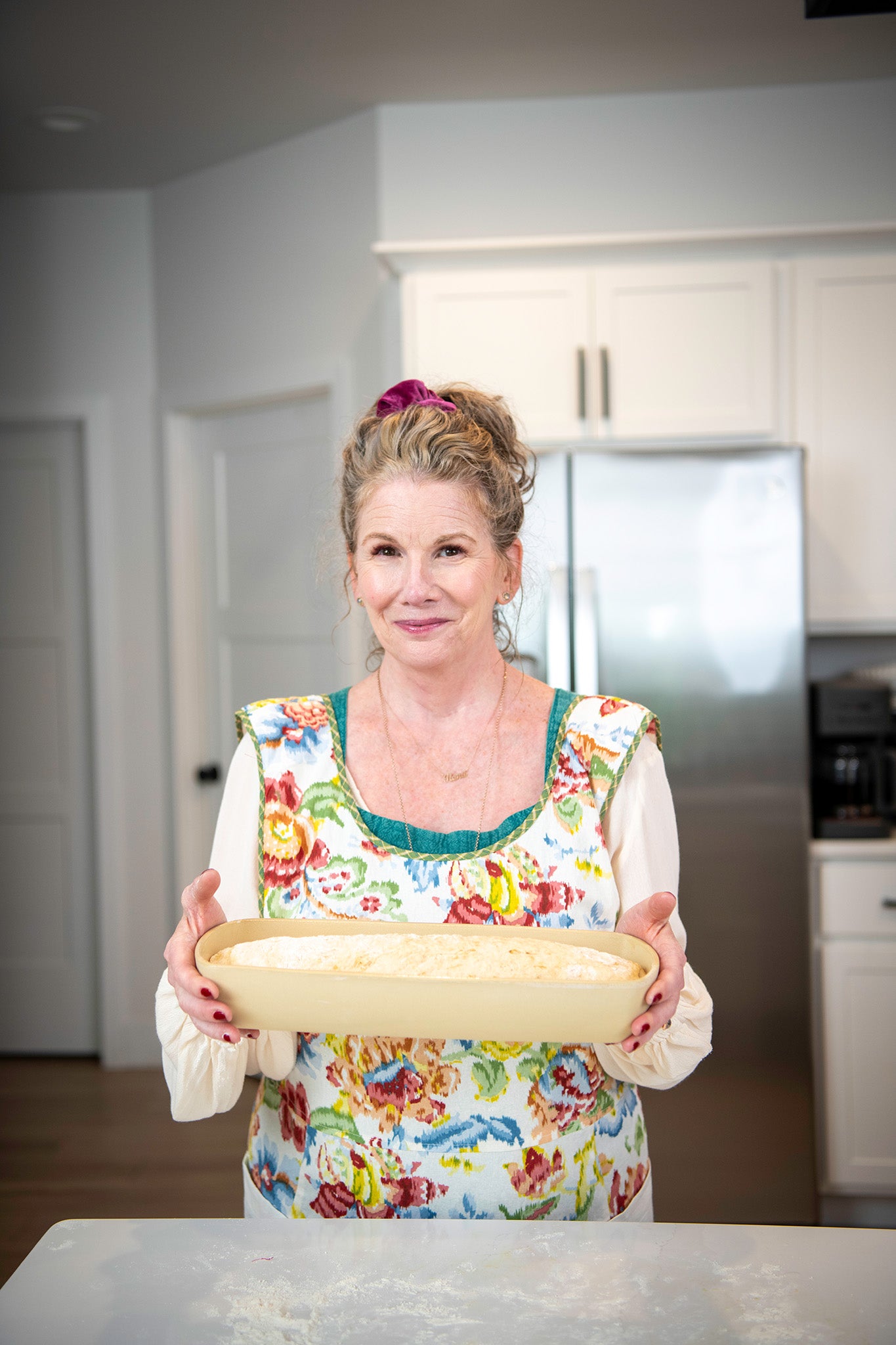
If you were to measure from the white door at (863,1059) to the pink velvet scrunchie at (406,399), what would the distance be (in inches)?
75.3

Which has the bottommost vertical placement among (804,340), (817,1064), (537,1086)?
(817,1064)

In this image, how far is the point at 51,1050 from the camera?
3.97 m

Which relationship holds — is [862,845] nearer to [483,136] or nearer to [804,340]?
[804,340]

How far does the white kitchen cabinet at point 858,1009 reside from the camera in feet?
8.70

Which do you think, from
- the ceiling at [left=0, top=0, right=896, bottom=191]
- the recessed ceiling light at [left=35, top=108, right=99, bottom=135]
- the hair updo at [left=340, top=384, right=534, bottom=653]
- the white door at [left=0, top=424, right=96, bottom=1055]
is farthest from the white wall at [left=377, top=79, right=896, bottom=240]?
the hair updo at [left=340, top=384, right=534, bottom=653]

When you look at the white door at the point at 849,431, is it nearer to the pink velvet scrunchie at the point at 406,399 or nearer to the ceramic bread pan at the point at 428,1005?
the pink velvet scrunchie at the point at 406,399

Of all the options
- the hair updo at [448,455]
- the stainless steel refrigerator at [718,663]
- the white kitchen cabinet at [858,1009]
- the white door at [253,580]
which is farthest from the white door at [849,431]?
the hair updo at [448,455]

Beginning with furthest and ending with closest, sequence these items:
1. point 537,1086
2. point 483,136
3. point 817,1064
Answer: point 483,136 < point 817,1064 < point 537,1086

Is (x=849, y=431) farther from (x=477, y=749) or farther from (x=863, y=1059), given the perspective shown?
(x=477, y=749)

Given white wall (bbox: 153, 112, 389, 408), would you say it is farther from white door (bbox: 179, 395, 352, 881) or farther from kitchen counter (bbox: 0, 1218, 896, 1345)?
kitchen counter (bbox: 0, 1218, 896, 1345)

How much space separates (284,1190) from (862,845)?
187cm

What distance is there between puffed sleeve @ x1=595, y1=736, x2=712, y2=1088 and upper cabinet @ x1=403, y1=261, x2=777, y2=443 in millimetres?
1741

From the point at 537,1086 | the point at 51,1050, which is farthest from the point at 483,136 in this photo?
the point at 51,1050

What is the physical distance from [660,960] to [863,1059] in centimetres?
196
